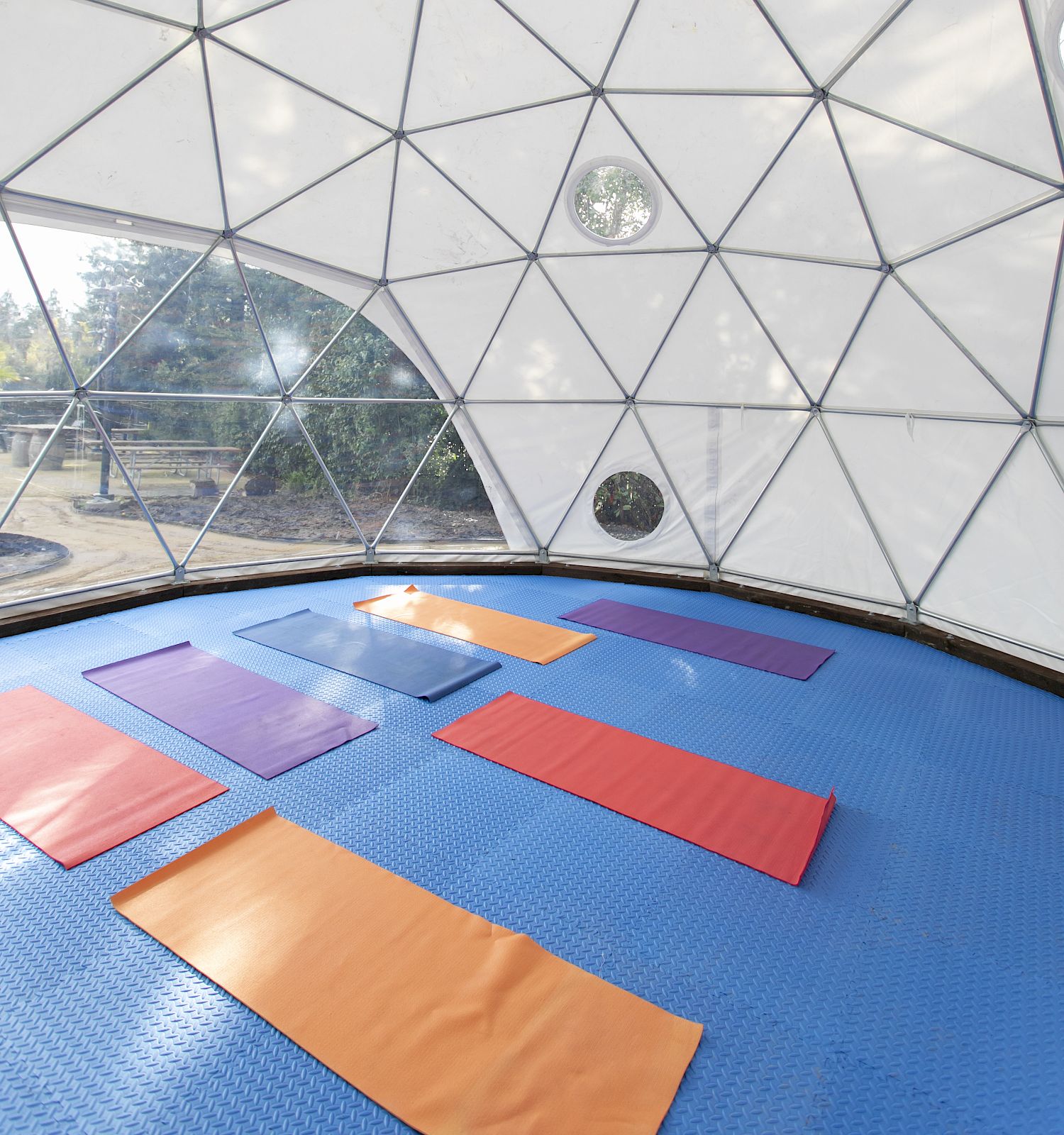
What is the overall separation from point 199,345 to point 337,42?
3.89 m

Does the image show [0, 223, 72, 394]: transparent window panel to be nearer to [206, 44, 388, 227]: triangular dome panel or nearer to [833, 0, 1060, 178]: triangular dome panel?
[206, 44, 388, 227]: triangular dome panel

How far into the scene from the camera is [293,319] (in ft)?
30.6

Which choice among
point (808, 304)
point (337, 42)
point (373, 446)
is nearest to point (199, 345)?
point (373, 446)

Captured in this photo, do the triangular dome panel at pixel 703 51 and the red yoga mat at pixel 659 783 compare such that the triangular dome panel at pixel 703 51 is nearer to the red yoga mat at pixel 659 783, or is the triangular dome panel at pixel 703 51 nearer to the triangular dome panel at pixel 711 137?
the triangular dome panel at pixel 711 137

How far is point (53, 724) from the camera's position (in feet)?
18.1

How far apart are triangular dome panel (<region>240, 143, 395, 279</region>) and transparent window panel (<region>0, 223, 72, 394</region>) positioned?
7.57 ft

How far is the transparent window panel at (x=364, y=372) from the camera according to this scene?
9.83 metres

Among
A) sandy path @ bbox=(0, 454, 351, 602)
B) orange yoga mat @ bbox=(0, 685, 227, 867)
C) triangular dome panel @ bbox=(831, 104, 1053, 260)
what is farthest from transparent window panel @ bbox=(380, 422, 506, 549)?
triangular dome panel @ bbox=(831, 104, 1053, 260)

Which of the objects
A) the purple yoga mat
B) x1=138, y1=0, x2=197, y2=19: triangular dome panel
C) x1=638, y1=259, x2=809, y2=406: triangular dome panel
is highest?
x1=638, y1=259, x2=809, y2=406: triangular dome panel

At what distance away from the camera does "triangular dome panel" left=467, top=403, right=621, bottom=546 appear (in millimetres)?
10180

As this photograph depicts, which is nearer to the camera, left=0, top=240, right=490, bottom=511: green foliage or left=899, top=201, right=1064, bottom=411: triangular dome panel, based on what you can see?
left=899, top=201, right=1064, bottom=411: triangular dome panel

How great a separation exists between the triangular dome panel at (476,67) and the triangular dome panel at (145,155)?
194 centimetres

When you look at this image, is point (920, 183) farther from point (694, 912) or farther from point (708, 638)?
point (694, 912)

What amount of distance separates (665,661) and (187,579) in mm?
5950
